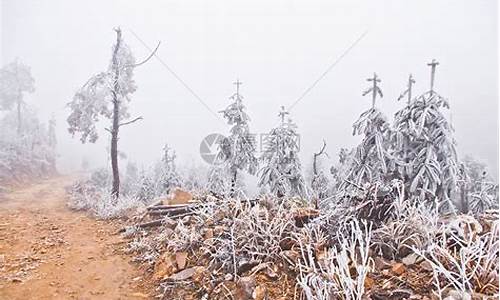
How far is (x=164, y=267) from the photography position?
334 centimetres

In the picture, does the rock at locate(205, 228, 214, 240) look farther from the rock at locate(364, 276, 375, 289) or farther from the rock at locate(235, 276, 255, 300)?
the rock at locate(364, 276, 375, 289)

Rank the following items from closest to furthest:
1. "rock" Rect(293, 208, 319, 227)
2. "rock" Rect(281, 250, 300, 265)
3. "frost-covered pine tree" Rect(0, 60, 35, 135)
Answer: "rock" Rect(281, 250, 300, 265), "rock" Rect(293, 208, 319, 227), "frost-covered pine tree" Rect(0, 60, 35, 135)

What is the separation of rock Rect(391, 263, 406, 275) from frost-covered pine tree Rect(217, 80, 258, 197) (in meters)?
8.25

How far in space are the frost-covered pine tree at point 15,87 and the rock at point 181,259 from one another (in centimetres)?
1452

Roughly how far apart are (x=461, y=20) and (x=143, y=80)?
9168 millimetres

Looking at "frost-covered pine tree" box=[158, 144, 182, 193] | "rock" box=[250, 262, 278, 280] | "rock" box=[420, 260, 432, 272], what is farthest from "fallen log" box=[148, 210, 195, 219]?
"frost-covered pine tree" box=[158, 144, 182, 193]

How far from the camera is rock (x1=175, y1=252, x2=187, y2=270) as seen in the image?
327cm

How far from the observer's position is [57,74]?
30.5 ft

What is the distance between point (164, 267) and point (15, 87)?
17.8 metres

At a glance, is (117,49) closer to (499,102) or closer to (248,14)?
(248,14)

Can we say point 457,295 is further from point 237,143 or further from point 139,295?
point 237,143

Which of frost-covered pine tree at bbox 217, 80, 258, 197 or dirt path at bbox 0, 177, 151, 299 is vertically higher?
frost-covered pine tree at bbox 217, 80, 258, 197

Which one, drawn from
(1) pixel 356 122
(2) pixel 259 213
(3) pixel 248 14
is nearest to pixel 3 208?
(2) pixel 259 213

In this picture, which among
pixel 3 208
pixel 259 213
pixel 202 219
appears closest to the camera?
pixel 259 213
